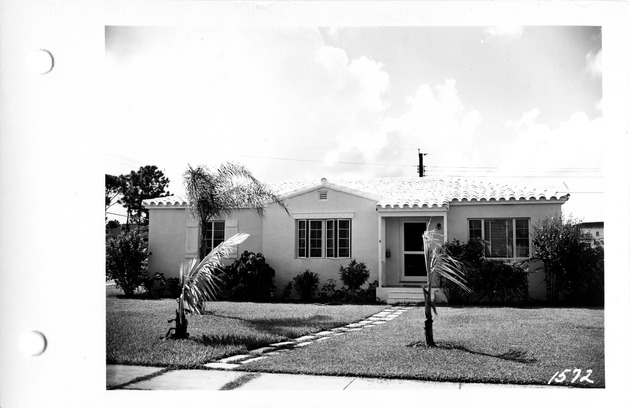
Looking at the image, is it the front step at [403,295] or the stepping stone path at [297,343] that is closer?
the stepping stone path at [297,343]

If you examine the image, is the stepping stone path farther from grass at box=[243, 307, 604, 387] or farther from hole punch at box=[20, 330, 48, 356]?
hole punch at box=[20, 330, 48, 356]

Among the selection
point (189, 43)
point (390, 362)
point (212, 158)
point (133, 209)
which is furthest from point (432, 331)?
point (133, 209)

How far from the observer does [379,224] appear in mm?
9812

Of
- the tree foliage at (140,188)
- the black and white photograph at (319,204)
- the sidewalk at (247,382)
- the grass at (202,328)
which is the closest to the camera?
the black and white photograph at (319,204)

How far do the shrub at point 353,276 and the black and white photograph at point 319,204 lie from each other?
0.04m

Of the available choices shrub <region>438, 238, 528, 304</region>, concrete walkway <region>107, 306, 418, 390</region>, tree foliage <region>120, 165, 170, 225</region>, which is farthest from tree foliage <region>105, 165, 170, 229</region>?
shrub <region>438, 238, 528, 304</region>

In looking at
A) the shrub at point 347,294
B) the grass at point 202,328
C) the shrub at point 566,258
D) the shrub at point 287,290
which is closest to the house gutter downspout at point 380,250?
the shrub at point 347,294

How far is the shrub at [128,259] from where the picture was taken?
8.09 metres

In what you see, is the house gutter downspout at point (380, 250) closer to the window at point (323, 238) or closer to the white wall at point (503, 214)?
the window at point (323, 238)

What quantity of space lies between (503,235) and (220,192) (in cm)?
490

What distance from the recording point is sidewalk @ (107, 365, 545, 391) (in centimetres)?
542

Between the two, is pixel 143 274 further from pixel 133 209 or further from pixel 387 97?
pixel 387 97

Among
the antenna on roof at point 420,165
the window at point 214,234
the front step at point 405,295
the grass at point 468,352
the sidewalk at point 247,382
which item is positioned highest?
the antenna on roof at point 420,165

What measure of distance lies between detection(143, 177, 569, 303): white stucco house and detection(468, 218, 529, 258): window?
2 centimetres
